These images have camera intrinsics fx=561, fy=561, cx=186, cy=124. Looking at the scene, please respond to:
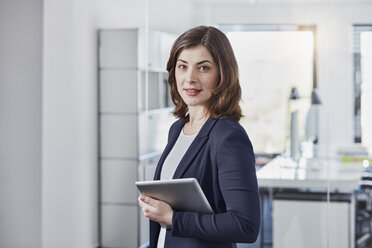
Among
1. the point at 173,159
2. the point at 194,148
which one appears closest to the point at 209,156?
the point at 194,148

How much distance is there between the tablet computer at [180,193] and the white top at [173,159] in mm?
99

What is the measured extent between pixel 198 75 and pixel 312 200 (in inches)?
86.0

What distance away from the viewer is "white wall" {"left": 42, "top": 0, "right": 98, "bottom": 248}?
4.44 m

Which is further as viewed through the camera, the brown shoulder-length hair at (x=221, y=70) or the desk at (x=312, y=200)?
the desk at (x=312, y=200)

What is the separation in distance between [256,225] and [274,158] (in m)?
2.11

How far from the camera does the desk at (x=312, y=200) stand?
11.4 ft

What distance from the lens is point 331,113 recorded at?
348cm

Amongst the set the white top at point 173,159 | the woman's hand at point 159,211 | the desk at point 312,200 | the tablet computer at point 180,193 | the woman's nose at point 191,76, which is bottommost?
the desk at point 312,200

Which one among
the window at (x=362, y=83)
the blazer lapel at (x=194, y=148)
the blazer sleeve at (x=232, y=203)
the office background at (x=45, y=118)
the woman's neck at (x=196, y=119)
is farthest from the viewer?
the office background at (x=45, y=118)

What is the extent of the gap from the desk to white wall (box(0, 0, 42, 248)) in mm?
1943

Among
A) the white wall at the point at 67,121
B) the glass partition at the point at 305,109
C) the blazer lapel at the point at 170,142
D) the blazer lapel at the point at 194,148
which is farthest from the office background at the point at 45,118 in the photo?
the blazer lapel at the point at 194,148

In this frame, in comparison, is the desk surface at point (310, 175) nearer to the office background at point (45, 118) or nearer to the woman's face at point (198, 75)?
the office background at point (45, 118)

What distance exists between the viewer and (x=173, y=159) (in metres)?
1.61

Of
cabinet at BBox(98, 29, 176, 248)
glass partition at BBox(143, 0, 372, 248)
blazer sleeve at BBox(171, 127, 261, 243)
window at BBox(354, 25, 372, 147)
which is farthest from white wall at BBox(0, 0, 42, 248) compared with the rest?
blazer sleeve at BBox(171, 127, 261, 243)
